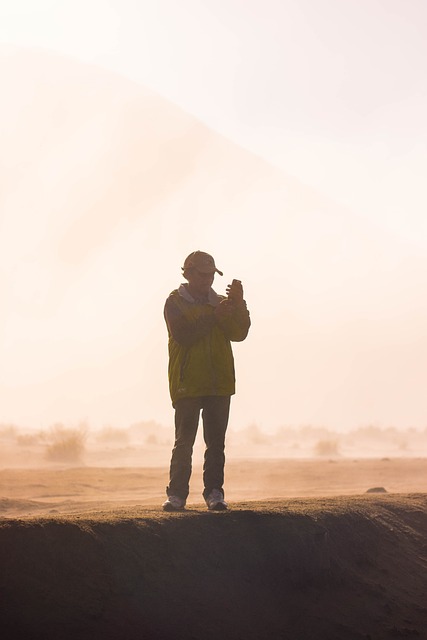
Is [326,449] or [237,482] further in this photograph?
[326,449]

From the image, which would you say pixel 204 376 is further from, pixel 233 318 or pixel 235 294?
pixel 235 294

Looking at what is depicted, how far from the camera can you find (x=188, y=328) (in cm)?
632

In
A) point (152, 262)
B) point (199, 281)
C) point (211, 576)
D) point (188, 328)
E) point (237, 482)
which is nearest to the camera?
point (211, 576)

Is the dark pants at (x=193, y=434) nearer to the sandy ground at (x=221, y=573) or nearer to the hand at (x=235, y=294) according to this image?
the sandy ground at (x=221, y=573)

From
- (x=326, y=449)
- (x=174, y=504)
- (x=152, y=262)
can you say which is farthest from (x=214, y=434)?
(x=152, y=262)

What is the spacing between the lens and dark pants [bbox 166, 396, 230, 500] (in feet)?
20.7

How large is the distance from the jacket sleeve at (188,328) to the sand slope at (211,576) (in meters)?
1.16

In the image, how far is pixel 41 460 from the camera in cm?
2302

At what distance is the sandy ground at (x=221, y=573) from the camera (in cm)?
433

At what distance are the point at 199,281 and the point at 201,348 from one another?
1.68 feet

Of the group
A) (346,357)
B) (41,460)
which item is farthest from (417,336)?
(41,460)

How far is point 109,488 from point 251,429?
24430 mm

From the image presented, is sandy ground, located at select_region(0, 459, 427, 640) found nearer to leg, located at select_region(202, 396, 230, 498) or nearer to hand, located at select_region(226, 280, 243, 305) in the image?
leg, located at select_region(202, 396, 230, 498)

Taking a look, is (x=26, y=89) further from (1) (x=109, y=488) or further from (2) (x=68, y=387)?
(1) (x=109, y=488)
